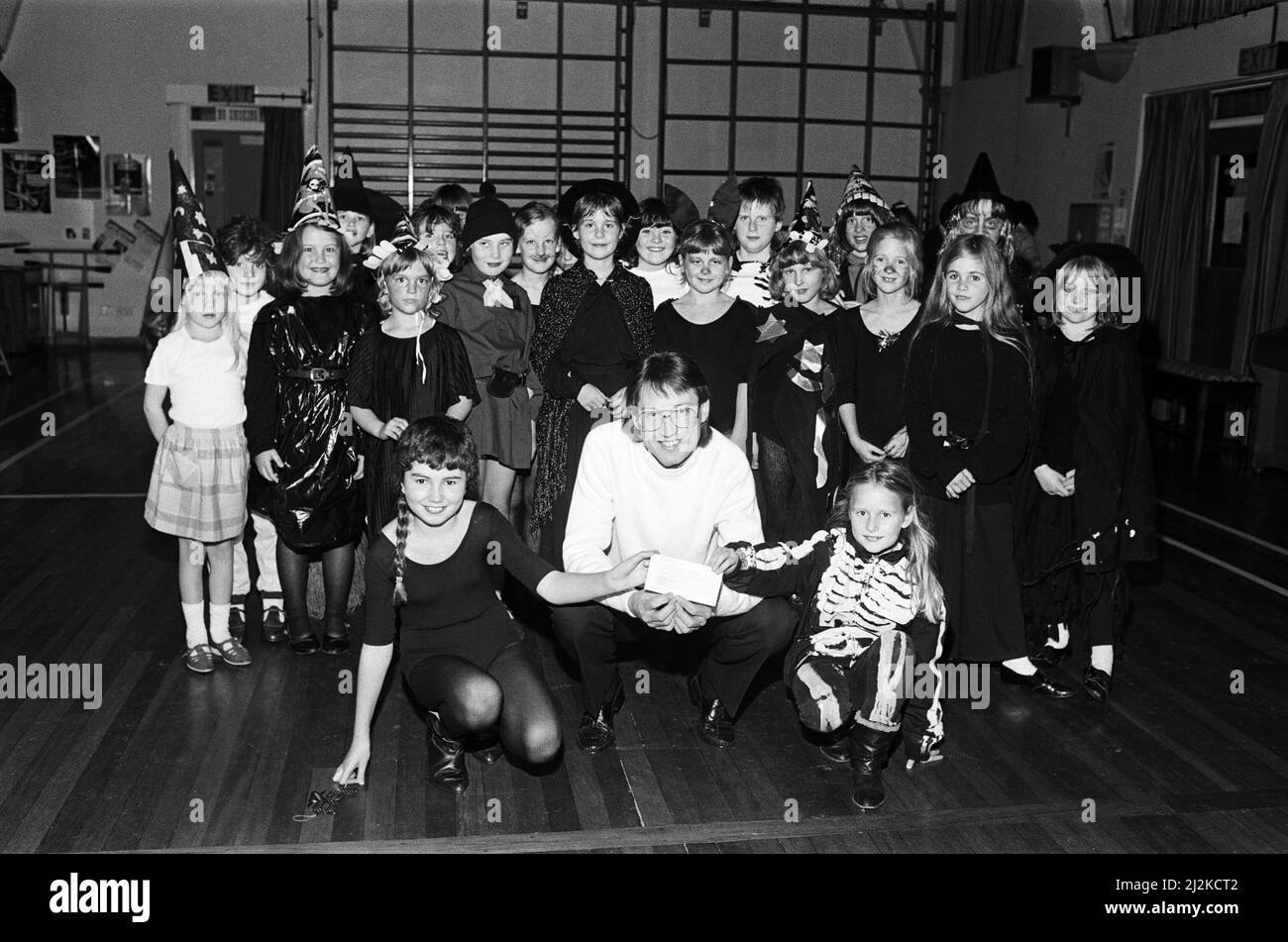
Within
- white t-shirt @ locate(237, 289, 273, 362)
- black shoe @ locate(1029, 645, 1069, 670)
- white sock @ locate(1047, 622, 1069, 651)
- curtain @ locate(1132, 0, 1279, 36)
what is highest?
curtain @ locate(1132, 0, 1279, 36)

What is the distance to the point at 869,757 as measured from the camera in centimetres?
282

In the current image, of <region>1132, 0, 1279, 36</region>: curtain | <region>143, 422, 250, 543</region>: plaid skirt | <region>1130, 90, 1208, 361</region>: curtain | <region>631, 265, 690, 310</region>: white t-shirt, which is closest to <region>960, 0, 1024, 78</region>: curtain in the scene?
<region>1132, 0, 1279, 36</region>: curtain

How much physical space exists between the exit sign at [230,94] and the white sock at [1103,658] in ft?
31.0

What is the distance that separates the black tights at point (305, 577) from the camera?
3.61 metres

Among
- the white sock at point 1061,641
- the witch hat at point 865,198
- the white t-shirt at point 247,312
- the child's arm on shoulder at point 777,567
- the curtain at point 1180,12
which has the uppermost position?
the curtain at point 1180,12

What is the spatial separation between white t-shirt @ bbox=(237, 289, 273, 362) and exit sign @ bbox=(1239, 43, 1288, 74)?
5.52 metres

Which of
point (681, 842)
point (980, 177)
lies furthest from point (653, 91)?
point (681, 842)

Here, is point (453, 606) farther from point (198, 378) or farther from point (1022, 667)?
point (1022, 667)

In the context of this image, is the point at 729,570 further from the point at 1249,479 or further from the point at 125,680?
the point at 1249,479

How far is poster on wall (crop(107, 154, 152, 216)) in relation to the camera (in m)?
11.1

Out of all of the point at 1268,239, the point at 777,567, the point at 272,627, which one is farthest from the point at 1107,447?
the point at 1268,239

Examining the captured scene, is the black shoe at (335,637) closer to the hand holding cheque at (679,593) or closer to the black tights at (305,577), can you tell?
the black tights at (305,577)

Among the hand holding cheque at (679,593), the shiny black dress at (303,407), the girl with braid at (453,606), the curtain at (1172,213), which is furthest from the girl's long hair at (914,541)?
the curtain at (1172,213)

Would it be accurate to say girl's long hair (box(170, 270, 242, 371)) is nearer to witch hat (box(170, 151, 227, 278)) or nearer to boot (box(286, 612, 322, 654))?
witch hat (box(170, 151, 227, 278))
